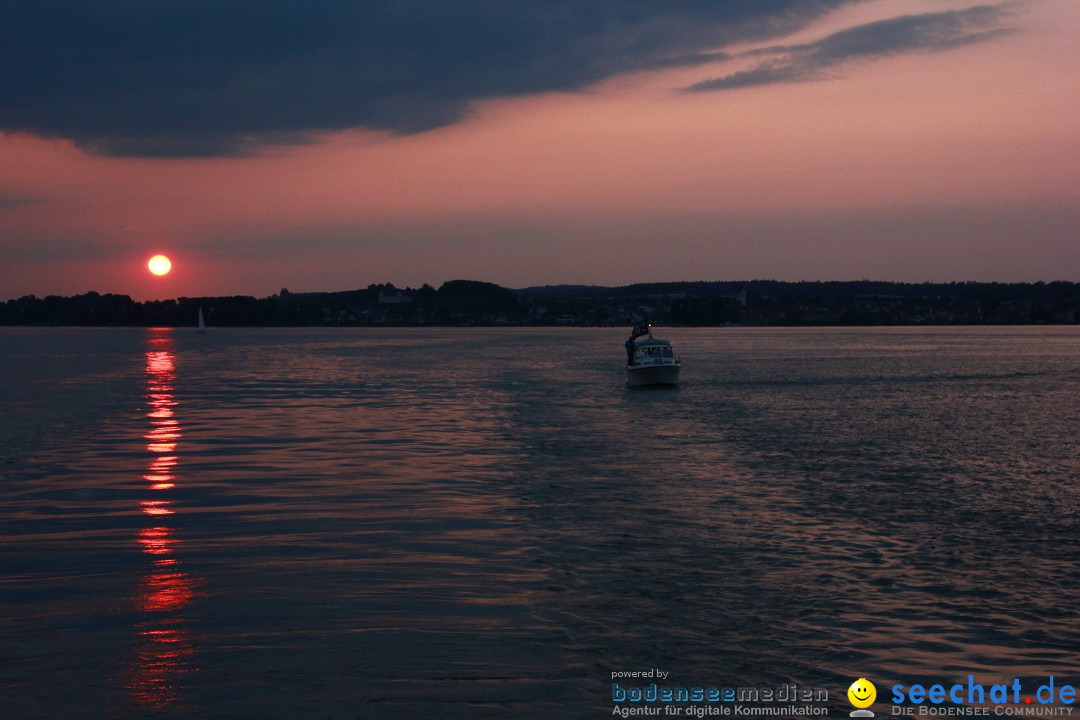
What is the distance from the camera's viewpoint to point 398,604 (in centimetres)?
1066

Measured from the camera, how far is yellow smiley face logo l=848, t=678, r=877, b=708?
27.0 ft

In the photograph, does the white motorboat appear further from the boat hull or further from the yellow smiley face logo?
the yellow smiley face logo

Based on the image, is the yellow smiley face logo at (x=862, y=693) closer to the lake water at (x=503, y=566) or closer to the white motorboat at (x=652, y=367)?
the lake water at (x=503, y=566)

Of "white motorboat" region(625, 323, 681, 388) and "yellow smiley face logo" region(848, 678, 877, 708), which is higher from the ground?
"white motorboat" region(625, 323, 681, 388)

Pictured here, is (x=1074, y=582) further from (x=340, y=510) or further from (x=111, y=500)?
(x=111, y=500)

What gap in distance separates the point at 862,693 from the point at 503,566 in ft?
17.7

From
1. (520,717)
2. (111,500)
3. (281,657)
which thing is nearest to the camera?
(520,717)

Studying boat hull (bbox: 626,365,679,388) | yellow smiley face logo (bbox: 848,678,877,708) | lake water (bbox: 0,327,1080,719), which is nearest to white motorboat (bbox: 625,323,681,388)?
boat hull (bbox: 626,365,679,388)

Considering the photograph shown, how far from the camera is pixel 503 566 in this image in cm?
1277

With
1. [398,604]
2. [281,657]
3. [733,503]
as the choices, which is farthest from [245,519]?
[733,503]

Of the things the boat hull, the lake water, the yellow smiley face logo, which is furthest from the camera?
the boat hull

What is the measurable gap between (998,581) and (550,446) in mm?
15359

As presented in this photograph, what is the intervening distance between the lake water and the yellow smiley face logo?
9cm

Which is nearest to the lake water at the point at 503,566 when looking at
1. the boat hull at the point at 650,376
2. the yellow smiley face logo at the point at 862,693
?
the yellow smiley face logo at the point at 862,693
